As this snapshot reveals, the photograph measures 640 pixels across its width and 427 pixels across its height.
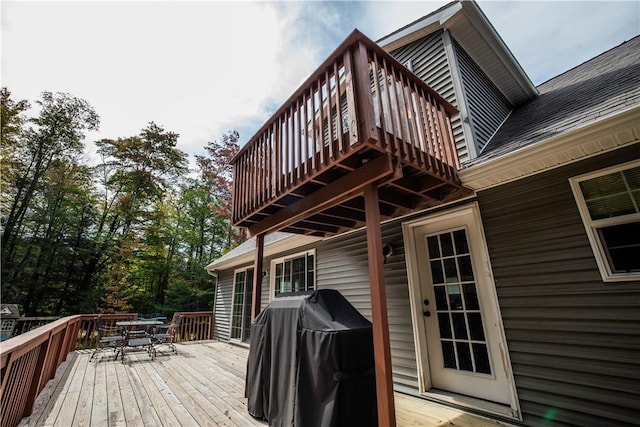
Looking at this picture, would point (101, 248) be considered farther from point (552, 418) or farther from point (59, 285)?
point (552, 418)

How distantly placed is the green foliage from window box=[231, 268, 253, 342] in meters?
6.63

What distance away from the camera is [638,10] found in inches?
175

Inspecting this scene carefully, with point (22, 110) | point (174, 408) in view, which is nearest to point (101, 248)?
point (22, 110)

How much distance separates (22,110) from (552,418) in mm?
19014

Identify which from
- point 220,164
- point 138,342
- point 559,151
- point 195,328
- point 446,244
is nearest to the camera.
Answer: point 559,151

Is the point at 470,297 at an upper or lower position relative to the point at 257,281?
lower

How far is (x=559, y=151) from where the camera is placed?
2.23 metres

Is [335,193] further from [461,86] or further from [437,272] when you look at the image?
[461,86]

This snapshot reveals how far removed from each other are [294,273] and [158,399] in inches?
124

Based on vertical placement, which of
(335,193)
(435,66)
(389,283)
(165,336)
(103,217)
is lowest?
(165,336)

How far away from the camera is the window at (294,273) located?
536cm

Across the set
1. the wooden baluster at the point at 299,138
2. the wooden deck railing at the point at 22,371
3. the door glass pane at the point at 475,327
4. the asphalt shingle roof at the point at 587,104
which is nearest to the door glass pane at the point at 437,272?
the door glass pane at the point at 475,327

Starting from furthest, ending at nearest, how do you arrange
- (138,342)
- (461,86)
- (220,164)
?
(220,164) < (138,342) < (461,86)

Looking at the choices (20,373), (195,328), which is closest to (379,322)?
(20,373)
